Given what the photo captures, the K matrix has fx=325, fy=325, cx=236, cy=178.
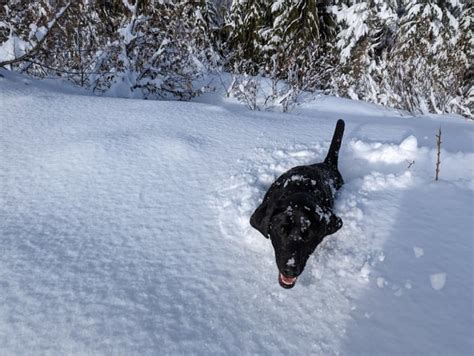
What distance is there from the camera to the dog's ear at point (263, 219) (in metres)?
1.79

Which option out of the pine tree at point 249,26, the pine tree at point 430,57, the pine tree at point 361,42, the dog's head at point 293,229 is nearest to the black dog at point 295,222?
the dog's head at point 293,229

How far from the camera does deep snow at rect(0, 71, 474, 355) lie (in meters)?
1.40

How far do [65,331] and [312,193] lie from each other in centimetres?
149

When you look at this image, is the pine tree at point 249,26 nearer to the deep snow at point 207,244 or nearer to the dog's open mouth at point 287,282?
the deep snow at point 207,244

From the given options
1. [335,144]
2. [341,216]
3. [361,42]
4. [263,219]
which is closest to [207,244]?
[263,219]

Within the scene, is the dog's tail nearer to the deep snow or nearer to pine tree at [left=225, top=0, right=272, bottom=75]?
the deep snow

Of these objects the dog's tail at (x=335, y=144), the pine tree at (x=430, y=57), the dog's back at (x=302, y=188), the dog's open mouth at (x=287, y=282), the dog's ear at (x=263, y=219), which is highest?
the pine tree at (x=430, y=57)

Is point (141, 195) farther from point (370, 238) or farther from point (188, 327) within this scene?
point (370, 238)

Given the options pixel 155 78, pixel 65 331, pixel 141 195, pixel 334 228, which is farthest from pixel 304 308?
pixel 155 78

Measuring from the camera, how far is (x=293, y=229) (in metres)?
1.66

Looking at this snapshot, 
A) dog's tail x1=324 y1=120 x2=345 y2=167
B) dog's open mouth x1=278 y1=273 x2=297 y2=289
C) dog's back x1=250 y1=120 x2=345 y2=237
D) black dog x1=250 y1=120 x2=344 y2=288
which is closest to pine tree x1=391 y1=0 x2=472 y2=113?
dog's tail x1=324 y1=120 x2=345 y2=167

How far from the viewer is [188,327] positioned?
1.41 meters

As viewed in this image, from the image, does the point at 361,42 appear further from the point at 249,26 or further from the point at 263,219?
the point at 263,219

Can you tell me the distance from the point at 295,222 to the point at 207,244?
563 mm
